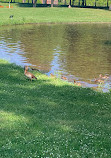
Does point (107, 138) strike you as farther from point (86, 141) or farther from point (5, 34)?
point (5, 34)

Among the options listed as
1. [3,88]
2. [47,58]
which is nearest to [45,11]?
[47,58]

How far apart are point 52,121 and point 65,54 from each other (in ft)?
69.0

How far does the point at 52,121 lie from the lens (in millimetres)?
11234

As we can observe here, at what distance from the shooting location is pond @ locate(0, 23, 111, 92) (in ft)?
77.5

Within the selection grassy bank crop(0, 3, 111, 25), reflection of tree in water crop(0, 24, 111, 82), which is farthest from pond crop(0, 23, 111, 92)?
grassy bank crop(0, 3, 111, 25)

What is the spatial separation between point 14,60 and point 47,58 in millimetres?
2991

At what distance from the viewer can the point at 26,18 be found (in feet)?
216

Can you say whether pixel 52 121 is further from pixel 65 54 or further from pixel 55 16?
pixel 55 16

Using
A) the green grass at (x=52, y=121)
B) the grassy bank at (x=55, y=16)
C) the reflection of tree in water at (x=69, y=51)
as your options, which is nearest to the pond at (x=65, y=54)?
the reflection of tree in water at (x=69, y=51)

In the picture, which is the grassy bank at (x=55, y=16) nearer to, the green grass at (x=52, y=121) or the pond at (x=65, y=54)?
the pond at (x=65, y=54)

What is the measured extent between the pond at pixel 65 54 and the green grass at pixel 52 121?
196 inches

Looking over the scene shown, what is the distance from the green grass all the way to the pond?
498cm

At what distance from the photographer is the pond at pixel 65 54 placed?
23.6m

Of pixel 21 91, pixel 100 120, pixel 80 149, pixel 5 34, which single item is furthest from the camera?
pixel 5 34
